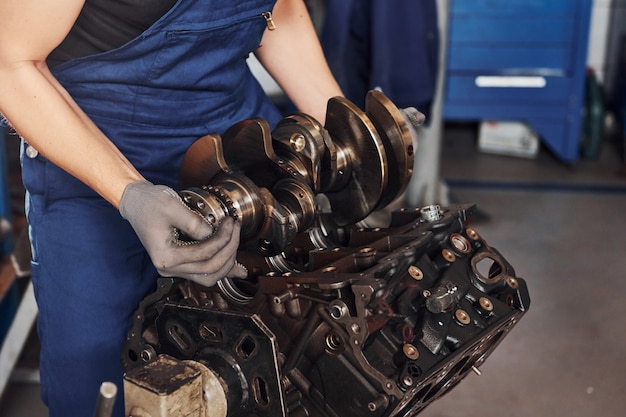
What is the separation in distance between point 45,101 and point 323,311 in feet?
1.42

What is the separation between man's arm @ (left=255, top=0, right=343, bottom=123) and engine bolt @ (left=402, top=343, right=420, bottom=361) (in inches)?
21.2

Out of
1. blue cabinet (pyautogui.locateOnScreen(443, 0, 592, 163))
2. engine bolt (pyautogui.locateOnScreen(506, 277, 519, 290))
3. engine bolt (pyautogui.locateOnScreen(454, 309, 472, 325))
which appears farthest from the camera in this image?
blue cabinet (pyautogui.locateOnScreen(443, 0, 592, 163))

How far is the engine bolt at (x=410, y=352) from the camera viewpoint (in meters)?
1.03

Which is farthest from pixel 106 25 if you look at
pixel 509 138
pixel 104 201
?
pixel 509 138

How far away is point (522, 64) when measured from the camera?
4145 millimetres

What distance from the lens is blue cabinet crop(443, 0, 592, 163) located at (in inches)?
159

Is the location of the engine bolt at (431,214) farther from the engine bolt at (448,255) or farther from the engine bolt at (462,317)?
the engine bolt at (462,317)

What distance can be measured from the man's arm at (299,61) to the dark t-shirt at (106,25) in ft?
1.04

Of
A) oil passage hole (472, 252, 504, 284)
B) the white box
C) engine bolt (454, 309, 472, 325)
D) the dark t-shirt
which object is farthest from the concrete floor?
the dark t-shirt

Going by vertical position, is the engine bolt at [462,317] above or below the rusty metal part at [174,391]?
below

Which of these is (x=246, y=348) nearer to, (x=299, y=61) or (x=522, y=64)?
(x=299, y=61)

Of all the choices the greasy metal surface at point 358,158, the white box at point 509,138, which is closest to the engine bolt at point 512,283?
the greasy metal surface at point 358,158

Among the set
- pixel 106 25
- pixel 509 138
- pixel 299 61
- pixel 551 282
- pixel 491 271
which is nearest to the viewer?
pixel 106 25

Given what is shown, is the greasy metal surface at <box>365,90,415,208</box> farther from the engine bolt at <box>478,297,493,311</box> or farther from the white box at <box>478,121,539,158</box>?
the white box at <box>478,121,539,158</box>
